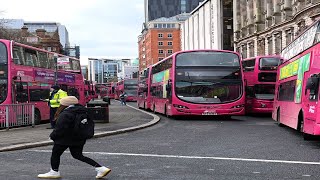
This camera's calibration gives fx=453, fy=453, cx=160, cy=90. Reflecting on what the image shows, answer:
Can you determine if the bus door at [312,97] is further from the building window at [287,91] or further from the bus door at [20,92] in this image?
the bus door at [20,92]

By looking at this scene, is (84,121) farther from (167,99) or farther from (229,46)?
(229,46)

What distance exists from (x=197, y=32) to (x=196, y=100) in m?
74.0

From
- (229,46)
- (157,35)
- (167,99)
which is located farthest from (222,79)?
(157,35)

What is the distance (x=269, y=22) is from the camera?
56094 millimetres

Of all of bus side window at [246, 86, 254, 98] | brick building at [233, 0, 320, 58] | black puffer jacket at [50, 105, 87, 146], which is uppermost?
brick building at [233, 0, 320, 58]

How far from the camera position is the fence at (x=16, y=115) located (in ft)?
53.5

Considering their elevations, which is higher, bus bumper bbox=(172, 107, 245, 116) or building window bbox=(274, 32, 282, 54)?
building window bbox=(274, 32, 282, 54)

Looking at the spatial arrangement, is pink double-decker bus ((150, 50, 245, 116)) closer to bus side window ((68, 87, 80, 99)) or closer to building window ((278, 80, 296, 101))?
building window ((278, 80, 296, 101))

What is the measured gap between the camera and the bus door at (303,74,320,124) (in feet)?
36.8

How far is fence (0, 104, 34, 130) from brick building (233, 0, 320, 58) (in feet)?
97.0

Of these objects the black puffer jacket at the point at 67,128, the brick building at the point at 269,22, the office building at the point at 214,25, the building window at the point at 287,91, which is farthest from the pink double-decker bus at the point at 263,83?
the office building at the point at 214,25

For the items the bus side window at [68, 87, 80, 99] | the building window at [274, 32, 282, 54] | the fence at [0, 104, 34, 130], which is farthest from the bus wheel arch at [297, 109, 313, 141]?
the building window at [274, 32, 282, 54]

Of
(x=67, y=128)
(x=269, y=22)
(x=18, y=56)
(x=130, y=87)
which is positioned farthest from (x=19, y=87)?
(x=130, y=87)

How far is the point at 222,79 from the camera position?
21.5 meters
